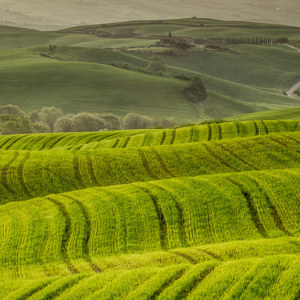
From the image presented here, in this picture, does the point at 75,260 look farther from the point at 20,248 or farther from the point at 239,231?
the point at 239,231

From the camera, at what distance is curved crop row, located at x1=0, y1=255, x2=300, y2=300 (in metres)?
14.6

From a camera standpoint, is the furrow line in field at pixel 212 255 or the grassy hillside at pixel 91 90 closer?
the furrow line in field at pixel 212 255

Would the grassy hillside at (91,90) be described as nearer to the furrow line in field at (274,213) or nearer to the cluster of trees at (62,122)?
the cluster of trees at (62,122)

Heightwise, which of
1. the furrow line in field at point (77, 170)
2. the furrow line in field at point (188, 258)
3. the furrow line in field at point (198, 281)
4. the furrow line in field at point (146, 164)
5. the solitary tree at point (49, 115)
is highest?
the furrow line in field at point (198, 281)

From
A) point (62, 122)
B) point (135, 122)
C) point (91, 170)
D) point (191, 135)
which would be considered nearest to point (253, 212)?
point (91, 170)

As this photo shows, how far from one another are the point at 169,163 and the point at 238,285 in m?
25.2

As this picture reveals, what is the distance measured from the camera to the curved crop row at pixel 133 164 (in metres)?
37.2

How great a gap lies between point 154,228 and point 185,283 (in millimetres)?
8770

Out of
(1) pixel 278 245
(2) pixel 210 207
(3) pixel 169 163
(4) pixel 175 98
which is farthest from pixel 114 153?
(4) pixel 175 98

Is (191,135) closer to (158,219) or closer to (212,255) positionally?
(158,219)

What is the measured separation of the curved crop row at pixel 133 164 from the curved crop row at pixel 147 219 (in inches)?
271

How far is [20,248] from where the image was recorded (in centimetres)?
2256

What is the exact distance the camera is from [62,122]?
12888 cm

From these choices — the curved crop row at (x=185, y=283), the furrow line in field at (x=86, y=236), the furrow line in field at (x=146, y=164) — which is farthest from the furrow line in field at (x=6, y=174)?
the curved crop row at (x=185, y=283)
